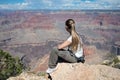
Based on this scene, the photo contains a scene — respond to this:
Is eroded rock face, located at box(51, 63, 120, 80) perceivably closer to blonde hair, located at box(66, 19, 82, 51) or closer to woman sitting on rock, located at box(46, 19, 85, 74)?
woman sitting on rock, located at box(46, 19, 85, 74)

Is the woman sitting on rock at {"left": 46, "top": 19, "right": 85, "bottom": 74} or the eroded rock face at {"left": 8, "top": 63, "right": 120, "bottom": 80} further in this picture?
the woman sitting on rock at {"left": 46, "top": 19, "right": 85, "bottom": 74}

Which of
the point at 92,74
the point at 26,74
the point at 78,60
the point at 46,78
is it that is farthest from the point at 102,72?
Answer: the point at 26,74

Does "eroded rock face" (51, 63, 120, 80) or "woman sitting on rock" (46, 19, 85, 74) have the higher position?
"woman sitting on rock" (46, 19, 85, 74)

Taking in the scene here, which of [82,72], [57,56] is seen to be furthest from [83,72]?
[57,56]

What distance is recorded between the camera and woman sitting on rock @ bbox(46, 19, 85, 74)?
31.6ft

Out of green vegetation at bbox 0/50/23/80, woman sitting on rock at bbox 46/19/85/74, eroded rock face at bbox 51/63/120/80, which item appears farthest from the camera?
green vegetation at bbox 0/50/23/80

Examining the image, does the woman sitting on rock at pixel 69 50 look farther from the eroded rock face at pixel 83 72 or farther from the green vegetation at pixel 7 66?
the green vegetation at pixel 7 66

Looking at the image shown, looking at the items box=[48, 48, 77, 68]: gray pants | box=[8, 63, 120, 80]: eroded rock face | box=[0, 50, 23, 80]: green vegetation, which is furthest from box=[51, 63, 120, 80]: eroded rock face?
box=[0, 50, 23, 80]: green vegetation

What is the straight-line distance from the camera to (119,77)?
→ 9320 millimetres

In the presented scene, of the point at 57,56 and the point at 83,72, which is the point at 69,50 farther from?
the point at 83,72

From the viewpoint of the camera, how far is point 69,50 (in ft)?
32.9

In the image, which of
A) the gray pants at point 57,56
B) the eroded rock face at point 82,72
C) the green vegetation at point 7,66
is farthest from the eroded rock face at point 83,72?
the green vegetation at point 7,66

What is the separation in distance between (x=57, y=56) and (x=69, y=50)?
449 millimetres

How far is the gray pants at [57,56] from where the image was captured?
32.5ft
